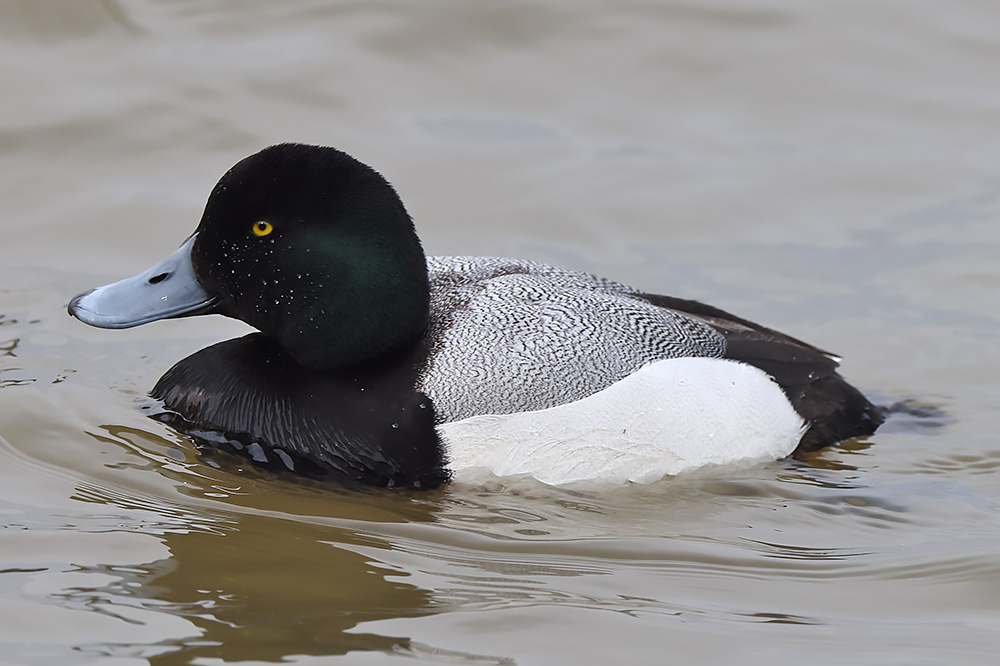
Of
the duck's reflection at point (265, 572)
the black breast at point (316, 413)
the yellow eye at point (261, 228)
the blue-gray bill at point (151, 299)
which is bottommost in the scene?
the duck's reflection at point (265, 572)

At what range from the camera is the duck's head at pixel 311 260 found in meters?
4.52

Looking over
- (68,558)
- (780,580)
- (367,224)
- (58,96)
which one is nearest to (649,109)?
(58,96)

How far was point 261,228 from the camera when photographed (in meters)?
4.57

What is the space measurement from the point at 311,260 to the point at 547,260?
2468 millimetres

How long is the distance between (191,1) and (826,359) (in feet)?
17.3

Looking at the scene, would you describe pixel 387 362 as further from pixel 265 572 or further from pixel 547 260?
pixel 547 260

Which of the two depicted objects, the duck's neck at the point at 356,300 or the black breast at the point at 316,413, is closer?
the black breast at the point at 316,413

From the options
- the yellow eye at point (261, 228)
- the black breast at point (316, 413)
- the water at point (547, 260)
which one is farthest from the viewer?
the yellow eye at point (261, 228)

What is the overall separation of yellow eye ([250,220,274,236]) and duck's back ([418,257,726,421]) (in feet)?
2.17

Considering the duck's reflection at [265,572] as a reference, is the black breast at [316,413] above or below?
above

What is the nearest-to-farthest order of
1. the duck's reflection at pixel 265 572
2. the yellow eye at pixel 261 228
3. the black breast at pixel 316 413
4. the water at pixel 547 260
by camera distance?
the duck's reflection at pixel 265 572
the water at pixel 547 260
the black breast at pixel 316 413
the yellow eye at pixel 261 228

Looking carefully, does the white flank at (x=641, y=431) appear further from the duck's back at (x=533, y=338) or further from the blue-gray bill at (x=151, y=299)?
the blue-gray bill at (x=151, y=299)

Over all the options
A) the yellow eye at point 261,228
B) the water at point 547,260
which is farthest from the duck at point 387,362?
the water at point 547,260

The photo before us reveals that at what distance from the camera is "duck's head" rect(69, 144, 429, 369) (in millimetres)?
4516
